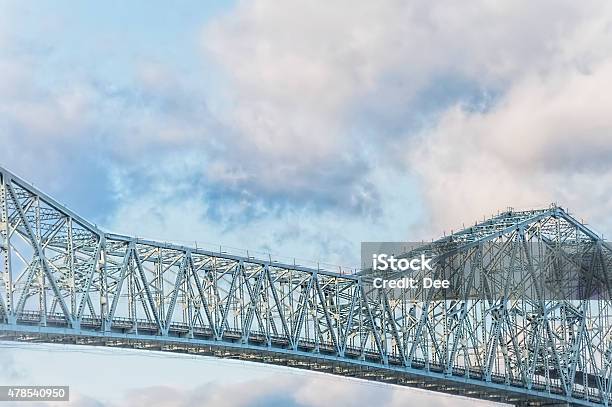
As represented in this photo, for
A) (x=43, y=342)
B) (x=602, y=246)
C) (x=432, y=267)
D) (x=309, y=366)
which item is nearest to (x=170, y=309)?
(x=43, y=342)

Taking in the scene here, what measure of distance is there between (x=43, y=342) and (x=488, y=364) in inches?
2455

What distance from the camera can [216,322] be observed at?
152625 mm

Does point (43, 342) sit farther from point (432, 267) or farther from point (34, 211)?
point (432, 267)

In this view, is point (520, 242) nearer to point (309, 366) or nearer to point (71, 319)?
point (309, 366)

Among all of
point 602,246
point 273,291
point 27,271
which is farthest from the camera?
point 602,246

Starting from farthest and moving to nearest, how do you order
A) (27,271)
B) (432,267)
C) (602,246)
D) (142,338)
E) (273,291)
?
1. (602,246)
2. (432,267)
3. (273,291)
4. (142,338)
5. (27,271)

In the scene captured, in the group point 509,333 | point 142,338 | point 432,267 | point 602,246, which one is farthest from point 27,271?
point 602,246

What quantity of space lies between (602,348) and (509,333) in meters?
17.1

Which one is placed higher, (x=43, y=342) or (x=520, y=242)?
(x=520, y=242)

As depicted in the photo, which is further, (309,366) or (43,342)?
(309,366)

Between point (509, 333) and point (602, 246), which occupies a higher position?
point (602, 246)

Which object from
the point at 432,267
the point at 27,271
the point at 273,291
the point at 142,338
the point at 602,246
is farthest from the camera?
the point at 602,246

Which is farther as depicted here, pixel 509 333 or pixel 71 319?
pixel 509 333

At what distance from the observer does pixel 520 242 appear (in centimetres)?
17938
